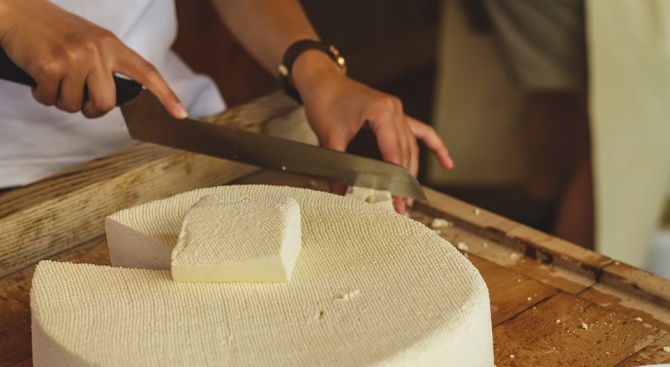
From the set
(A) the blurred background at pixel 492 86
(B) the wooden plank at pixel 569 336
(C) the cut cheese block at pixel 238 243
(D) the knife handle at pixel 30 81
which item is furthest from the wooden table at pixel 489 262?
(A) the blurred background at pixel 492 86

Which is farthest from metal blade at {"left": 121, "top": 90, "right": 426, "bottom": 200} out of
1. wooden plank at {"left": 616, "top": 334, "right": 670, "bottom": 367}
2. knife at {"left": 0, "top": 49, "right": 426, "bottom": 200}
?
wooden plank at {"left": 616, "top": 334, "right": 670, "bottom": 367}

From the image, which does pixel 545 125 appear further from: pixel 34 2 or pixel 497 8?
pixel 34 2

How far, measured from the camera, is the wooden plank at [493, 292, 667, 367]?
41.0 inches

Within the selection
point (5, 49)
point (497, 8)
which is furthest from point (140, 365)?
point (497, 8)

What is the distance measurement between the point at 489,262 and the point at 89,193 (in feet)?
1.74

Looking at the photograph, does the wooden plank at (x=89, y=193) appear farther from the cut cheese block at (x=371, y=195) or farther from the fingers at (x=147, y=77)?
the cut cheese block at (x=371, y=195)

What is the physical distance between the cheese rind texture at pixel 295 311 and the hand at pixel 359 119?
33cm

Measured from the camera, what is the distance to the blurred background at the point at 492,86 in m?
2.38

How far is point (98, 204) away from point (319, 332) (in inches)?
20.1

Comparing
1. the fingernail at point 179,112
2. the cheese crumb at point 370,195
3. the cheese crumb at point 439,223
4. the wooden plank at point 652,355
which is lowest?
the cheese crumb at point 439,223

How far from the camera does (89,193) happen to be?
1.28 metres

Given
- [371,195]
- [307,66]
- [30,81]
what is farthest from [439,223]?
[30,81]

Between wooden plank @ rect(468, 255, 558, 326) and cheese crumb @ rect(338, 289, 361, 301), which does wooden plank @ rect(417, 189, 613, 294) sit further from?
cheese crumb @ rect(338, 289, 361, 301)

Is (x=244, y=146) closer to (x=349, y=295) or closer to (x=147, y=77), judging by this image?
(x=147, y=77)
